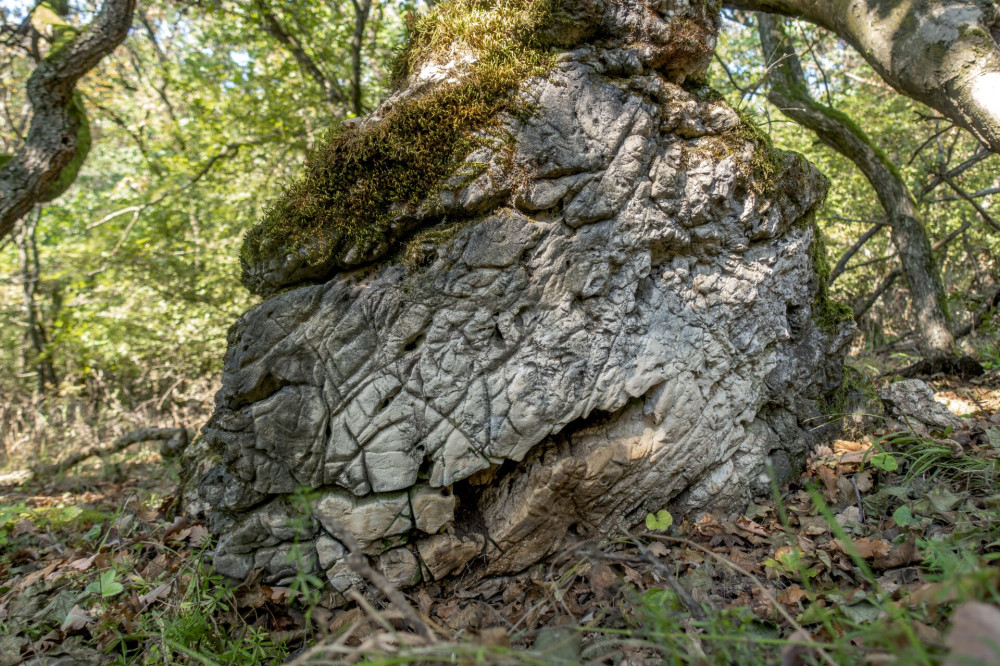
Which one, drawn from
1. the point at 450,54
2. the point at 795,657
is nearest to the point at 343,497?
the point at 795,657

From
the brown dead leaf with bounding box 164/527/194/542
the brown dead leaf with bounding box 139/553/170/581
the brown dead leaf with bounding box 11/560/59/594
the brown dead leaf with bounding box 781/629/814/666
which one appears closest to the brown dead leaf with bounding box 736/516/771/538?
the brown dead leaf with bounding box 781/629/814/666

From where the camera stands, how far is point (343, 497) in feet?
9.02

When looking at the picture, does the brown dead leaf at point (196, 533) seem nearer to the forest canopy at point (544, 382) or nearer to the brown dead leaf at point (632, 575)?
the forest canopy at point (544, 382)

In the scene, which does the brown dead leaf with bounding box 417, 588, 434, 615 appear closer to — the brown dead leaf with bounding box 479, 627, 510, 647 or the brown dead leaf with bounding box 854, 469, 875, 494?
the brown dead leaf with bounding box 479, 627, 510, 647

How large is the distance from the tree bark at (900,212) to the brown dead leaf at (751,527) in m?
3.33

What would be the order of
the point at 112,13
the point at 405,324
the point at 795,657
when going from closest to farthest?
the point at 795,657, the point at 405,324, the point at 112,13

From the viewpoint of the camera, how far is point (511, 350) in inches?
110

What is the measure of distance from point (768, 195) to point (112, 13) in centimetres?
626

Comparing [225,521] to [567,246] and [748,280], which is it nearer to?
[567,246]

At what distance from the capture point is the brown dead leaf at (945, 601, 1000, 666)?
1114mm

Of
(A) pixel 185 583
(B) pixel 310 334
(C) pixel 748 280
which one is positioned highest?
(C) pixel 748 280

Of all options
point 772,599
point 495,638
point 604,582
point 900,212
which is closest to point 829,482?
point 604,582

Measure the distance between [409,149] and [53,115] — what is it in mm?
4764

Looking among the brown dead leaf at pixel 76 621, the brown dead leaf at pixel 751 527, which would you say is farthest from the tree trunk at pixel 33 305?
the brown dead leaf at pixel 751 527
